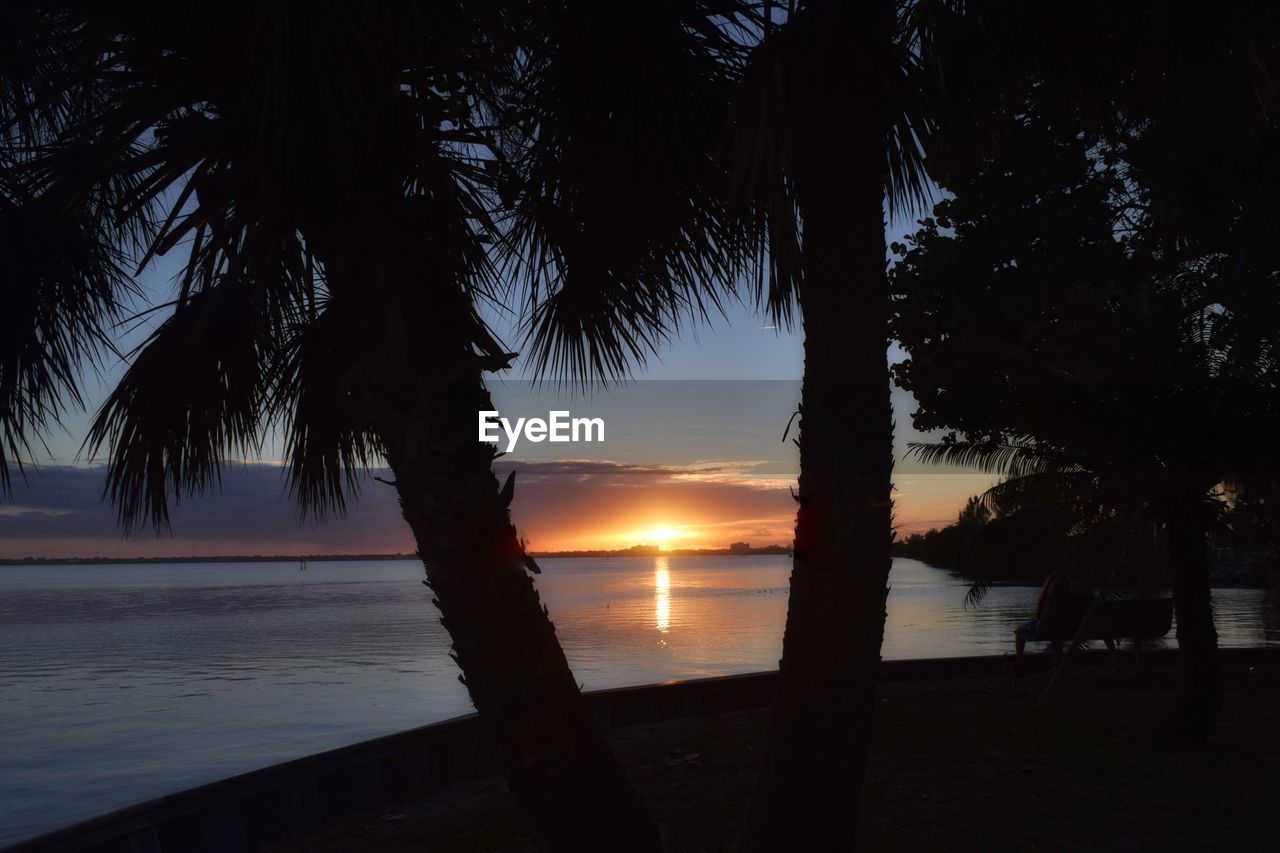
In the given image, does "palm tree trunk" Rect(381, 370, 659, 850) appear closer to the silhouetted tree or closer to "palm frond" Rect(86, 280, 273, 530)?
"palm frond" Rect(86, 280, 273, 530)

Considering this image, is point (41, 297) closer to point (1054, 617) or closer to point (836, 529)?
point (836, 529)

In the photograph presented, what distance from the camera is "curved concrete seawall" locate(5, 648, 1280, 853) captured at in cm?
614

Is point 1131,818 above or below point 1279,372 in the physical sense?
below

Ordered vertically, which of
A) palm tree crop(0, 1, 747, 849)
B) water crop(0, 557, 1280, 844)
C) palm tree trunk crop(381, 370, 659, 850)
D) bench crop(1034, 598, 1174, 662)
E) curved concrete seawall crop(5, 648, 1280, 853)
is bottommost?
water crop(0, 557, 1280, 844)

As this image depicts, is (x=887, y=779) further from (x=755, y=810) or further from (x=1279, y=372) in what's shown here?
(x=1279, y=372)

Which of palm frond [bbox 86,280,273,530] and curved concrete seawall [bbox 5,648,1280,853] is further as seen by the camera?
curved concrete seawall [bbox 5,648,1280,853]

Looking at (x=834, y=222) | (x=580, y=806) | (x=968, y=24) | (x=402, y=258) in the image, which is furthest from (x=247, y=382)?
(x=968, y=24)

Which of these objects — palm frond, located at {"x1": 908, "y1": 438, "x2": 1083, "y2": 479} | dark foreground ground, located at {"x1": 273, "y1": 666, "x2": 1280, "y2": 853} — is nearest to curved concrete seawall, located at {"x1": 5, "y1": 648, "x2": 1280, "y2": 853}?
dark foreground ground, located at {"x1": 273, "y1": 666, "x2": 1280, "y2": 853}

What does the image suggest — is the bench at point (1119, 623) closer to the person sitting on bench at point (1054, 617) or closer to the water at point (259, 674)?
the person sitting on bench at point (1054, 617)

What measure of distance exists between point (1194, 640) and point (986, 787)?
265 cm

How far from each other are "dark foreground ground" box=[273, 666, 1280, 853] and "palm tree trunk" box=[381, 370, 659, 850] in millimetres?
1096

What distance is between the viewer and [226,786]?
696 cm

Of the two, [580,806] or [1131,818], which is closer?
[580,806]

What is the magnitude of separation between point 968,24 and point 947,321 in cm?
952
